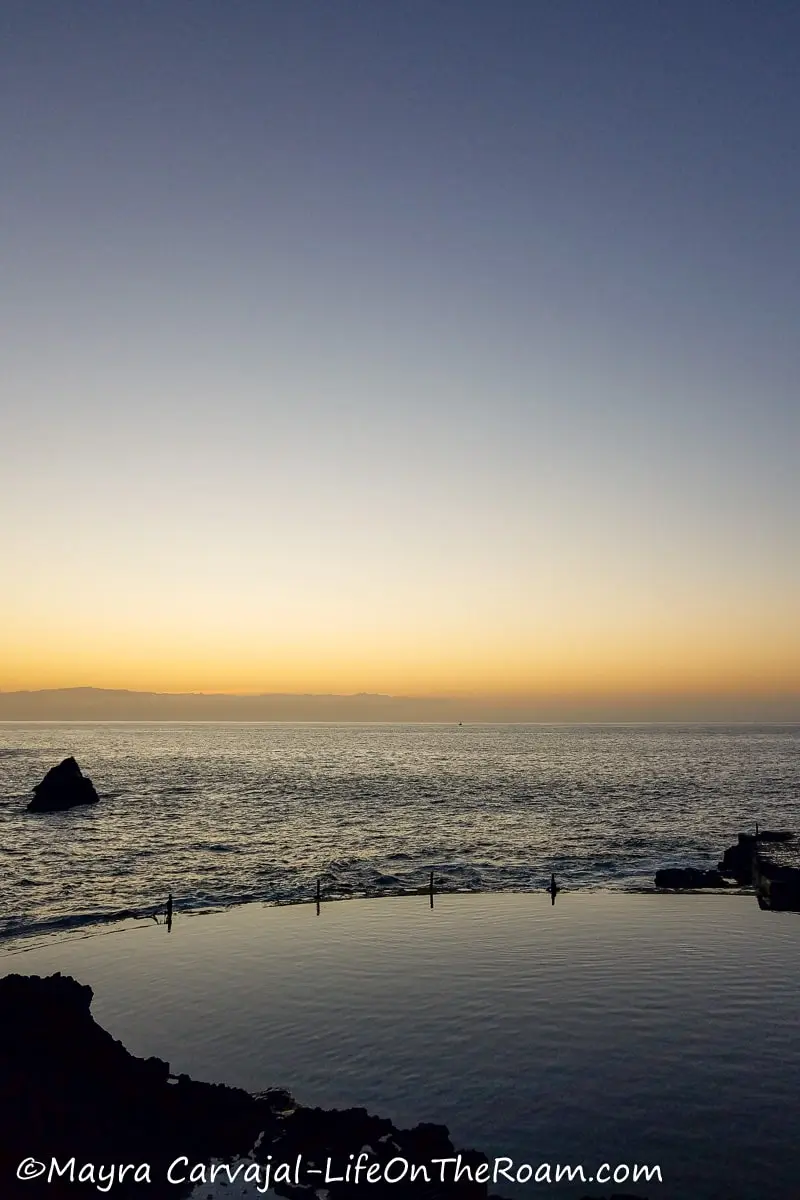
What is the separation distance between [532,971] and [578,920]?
10351 millimetres

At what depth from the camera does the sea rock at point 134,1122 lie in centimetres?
1716

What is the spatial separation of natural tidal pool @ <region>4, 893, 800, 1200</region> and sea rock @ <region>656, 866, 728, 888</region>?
6555 millimetres

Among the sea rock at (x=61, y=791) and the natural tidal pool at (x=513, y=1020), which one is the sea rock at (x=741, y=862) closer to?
the natural tidal pool at (x=513, y=1020)

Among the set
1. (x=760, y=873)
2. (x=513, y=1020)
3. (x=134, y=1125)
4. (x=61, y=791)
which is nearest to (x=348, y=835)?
(x=760, y=873)

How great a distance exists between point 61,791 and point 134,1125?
284 ft

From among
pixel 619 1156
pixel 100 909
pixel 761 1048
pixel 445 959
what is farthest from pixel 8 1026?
pixel 100 909

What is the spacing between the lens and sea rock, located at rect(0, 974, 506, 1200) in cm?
1716

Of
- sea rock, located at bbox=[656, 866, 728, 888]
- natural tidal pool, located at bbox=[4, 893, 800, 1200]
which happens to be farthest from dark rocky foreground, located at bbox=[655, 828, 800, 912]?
natural tidal pool, located at bbox=[4, 893, 800, 1200]

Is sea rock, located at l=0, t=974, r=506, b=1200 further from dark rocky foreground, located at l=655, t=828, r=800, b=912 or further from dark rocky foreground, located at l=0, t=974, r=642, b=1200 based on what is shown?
dark rocky foreground, located at l=655, t=828, r=800, b=912

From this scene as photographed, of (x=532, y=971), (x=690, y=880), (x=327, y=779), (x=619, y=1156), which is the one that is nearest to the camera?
(x=619, y=1156)

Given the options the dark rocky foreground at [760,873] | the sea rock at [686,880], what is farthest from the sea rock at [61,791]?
the dark rocky foreground at [760,873]

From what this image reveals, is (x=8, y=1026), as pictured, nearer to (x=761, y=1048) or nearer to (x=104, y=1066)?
(x=104, y=1066)

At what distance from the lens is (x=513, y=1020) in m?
28.0

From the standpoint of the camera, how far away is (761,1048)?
25062mm
